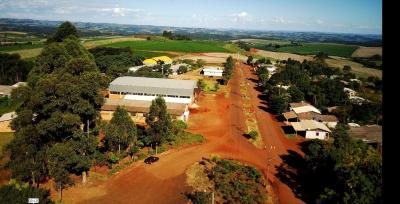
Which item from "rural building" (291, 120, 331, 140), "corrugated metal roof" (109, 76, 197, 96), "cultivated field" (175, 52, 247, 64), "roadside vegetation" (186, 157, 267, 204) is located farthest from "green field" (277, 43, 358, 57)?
"roadside vegetation" (186, 157, 267, 204)

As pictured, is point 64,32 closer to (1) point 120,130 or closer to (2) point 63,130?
(1) point 120,130

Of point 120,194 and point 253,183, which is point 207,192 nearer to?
point 253,183

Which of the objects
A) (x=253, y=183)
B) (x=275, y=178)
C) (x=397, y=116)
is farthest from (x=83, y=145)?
(x=397, y=116)

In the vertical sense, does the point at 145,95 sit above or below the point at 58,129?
above

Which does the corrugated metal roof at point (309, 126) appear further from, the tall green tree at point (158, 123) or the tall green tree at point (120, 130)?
the tall green tree at point (120, 130)

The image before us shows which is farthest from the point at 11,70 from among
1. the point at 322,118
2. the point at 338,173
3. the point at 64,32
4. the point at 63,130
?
the point at 338,173

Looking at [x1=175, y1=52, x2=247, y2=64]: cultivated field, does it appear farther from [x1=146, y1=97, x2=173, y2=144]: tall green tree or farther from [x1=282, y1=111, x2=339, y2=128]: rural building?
[x1=146, y1=97, x2=173, y2=144]: tall green tree

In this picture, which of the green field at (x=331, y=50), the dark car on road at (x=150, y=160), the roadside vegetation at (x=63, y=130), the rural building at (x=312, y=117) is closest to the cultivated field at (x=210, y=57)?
the green field at (x=331, y=50)

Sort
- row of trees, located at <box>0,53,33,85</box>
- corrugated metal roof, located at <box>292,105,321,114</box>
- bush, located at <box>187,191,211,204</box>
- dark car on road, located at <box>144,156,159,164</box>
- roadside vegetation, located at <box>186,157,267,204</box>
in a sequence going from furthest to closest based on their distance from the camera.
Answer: row of trees, located at <box>0,53,33,85</box> < corrugated metal roof, located at <box>292,105,321,114</box> < dark car on road, located at <box>144,156,159,164</box> < roadside vegetation, located at <box>186,157,267,204</box> < bush, located at <box>187,191,211,204</box>
